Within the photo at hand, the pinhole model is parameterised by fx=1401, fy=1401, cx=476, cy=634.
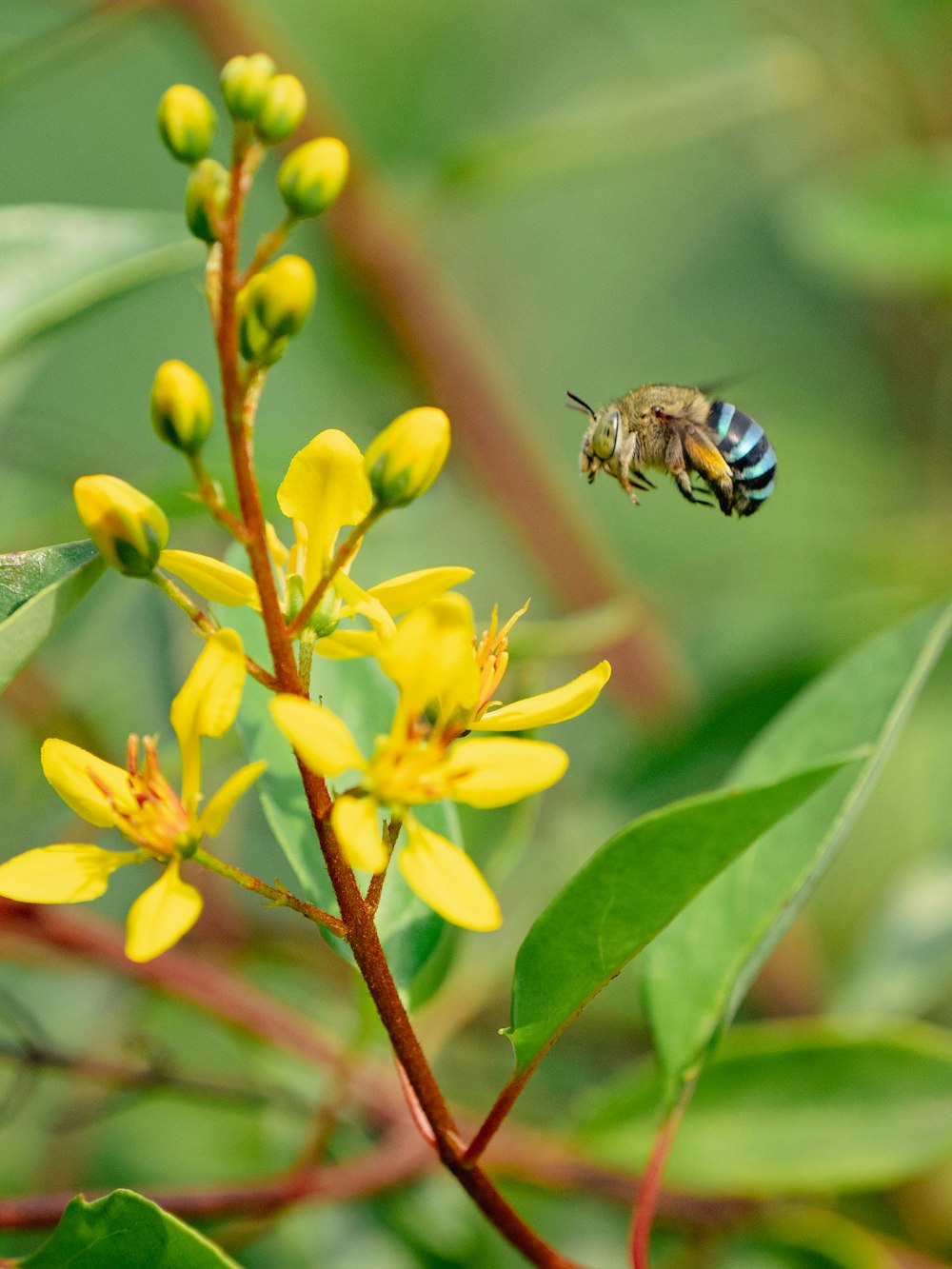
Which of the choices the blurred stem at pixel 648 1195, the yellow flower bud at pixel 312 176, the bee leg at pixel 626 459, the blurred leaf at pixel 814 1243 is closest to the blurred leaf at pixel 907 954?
the blurred leaf at pixel 814 1243

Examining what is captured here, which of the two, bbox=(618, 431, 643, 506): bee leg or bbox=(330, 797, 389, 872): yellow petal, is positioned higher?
bbox=(618, 431, 643, 506): bee leg

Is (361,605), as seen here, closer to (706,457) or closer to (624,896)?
(624,896)

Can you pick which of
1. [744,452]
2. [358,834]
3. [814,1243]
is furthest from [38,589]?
[814,1243]

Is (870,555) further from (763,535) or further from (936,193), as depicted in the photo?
(763,535)

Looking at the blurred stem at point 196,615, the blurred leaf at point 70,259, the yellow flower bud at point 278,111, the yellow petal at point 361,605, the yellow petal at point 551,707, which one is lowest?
the blurred stem at point 196,615

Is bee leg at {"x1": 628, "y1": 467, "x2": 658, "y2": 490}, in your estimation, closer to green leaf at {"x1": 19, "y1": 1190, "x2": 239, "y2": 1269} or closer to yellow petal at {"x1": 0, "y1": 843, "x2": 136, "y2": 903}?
yellow petal at {"x1": 0, "y1": 843, "x2": 136, "y2": 903}

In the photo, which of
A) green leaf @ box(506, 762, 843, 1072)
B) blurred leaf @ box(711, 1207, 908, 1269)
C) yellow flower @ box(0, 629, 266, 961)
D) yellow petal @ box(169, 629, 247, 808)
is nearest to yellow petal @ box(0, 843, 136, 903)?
yellow flower @ box(0, 629, 266, 961)

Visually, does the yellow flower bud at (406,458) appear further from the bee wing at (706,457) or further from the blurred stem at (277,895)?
the bee wing at (706,457)
